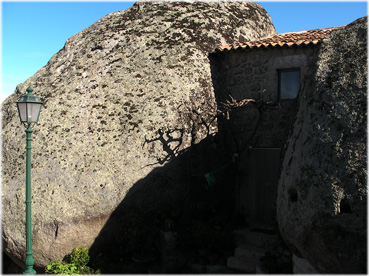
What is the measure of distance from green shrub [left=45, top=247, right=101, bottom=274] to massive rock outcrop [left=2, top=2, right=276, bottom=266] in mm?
163

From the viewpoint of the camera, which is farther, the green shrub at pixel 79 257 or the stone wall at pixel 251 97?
the stone wall at pixel 251 97

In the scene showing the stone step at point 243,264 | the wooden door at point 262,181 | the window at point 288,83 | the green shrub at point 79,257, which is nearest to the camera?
the stone step at point 243,264

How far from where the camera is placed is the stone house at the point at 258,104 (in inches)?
374

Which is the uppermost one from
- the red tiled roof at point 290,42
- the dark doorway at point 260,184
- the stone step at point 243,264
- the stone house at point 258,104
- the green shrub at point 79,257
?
the red tiled roof at point 290,42

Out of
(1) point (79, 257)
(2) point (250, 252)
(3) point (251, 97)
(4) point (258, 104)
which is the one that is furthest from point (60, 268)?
(3) point (251, 97)

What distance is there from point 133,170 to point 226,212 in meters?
2.53

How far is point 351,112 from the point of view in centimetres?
500

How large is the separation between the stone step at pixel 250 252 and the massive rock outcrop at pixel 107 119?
1.89m

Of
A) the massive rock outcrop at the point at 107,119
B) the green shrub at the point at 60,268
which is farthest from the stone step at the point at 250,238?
the green shrub at the point at 60,268

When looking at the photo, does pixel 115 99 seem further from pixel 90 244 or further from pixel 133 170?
pixel 90 244

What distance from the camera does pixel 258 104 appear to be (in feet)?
31.5

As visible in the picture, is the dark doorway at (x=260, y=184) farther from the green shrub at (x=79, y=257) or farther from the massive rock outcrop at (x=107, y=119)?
the green shrub at (x=79, y=257)

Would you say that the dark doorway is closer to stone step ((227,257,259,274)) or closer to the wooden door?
the wooden door

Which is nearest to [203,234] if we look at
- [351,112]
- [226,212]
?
[226,212]
